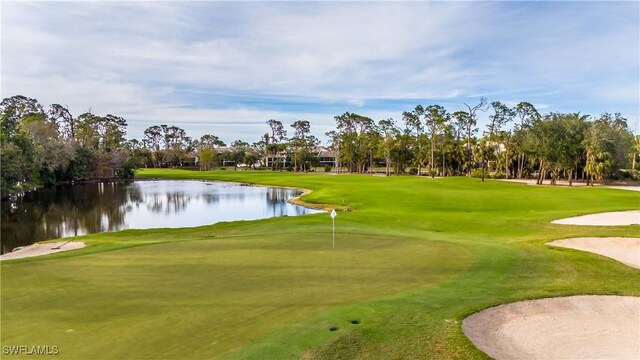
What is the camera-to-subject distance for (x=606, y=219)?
88.1 feet

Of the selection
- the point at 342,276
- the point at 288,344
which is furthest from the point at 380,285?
the point at 288,344

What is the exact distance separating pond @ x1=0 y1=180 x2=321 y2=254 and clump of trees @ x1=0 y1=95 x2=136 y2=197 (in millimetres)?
4193

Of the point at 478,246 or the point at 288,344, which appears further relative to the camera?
the point at 478,246

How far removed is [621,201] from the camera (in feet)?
127

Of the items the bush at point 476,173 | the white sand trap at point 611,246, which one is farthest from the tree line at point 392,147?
the white sand trap at point 611,246

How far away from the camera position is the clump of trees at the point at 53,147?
153ft

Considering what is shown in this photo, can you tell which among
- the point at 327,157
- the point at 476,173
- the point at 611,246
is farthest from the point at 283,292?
the point at 327,157

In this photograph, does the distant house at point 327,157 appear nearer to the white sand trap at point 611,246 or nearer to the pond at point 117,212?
the pond at point 117,212

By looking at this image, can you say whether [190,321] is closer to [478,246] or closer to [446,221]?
[478,246]

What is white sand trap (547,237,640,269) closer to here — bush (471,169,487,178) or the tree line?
the tree line

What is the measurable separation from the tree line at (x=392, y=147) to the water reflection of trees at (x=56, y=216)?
11.4ft

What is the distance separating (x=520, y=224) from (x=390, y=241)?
11777mm

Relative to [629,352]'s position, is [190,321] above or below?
above

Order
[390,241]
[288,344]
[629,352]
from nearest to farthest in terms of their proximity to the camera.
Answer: [288,344] → [629,352] → [390,241]
